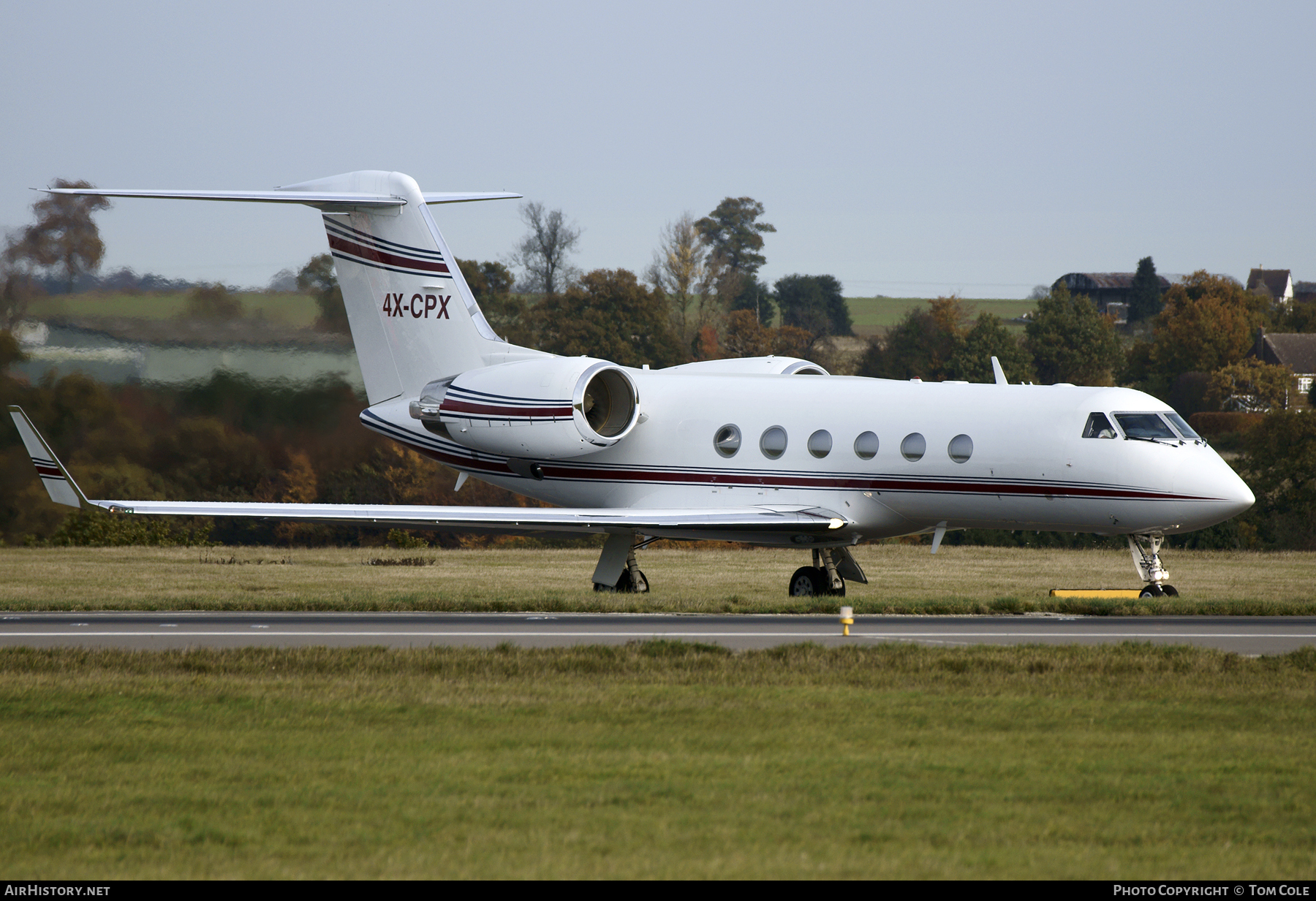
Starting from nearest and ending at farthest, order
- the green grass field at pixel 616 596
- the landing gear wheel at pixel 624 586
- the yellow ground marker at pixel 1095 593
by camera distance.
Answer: the green grass field at pixel 616 596 → the yellow ground marker at pixel 1095 593 → the landing gear wheel at pixel 624 586

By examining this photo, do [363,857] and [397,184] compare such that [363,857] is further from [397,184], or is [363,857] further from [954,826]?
[397,184]

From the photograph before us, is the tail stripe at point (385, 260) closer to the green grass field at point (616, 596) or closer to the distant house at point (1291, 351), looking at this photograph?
the green grass field at point (616, 596)

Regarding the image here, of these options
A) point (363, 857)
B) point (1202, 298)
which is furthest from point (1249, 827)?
point (1202, 298)

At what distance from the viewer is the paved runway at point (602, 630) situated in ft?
54.1

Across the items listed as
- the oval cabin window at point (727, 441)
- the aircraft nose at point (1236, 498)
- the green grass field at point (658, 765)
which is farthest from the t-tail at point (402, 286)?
the green grass field at point (658, 765)

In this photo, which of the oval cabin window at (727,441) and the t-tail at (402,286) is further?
the t-tail at (402,286)

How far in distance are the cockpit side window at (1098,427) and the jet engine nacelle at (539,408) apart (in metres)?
7.35

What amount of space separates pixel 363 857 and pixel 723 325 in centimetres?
8220

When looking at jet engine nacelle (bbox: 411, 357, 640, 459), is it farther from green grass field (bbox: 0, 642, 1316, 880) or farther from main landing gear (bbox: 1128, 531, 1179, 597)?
green grass field (bbox: 0, 642, 1316, 880)

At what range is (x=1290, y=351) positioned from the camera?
10188 cm

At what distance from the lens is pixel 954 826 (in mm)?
7977

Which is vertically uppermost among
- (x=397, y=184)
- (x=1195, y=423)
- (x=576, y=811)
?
(x=397, y=184)

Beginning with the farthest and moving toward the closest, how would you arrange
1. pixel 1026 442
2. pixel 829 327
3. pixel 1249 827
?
pixel 829 327
pixel 1026 442
pixel 1249 827

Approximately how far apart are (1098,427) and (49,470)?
1454cm
